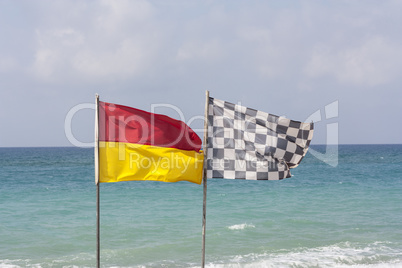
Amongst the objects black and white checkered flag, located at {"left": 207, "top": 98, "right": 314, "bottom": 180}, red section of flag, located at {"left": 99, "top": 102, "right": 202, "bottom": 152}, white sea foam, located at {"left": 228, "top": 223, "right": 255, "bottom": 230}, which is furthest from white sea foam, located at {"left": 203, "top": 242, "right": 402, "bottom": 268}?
red section of flag, located at {"left": 99, "top": 102, "right": 202, "bottom": 152}

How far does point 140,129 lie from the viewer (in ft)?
23.8

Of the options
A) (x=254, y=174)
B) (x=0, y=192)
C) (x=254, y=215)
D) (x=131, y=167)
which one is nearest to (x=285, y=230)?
(x=254, y=215)

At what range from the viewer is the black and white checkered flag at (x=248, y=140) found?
7.30 meters

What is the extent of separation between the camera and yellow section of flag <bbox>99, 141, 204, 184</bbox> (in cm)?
714

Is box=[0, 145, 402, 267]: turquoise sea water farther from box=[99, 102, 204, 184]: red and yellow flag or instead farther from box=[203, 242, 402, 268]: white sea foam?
box=[99, 102, 204, 184]: red and yellow flag

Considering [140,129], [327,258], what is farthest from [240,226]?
[140,129]

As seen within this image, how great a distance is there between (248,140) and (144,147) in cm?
186

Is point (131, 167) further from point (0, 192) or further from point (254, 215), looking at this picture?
point (0, 192)

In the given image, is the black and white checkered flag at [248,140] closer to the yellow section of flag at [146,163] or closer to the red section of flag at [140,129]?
the yellow section of flag at [146,163]

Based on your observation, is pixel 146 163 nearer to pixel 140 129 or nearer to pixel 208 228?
pixel 140 129

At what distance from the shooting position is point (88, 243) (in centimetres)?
1314

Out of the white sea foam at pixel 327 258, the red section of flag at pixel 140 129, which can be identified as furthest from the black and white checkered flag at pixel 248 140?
the white sea foam at pixel 327 258

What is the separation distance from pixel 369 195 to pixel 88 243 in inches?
682

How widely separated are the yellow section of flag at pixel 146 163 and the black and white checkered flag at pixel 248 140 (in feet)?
1.06
